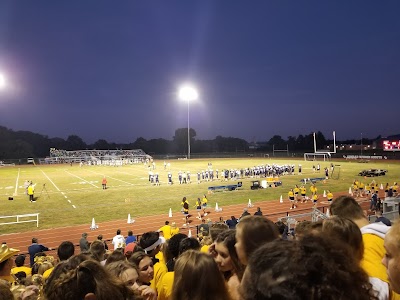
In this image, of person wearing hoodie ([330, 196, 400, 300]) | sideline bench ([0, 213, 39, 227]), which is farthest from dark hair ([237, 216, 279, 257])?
sideline bench ([0, 213, 39, 227])

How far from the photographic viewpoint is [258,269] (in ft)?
4.30

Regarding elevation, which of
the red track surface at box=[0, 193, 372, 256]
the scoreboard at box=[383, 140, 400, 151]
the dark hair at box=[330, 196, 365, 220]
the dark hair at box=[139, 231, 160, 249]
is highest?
the scoreboard at box=[383, 140, 400, 151]

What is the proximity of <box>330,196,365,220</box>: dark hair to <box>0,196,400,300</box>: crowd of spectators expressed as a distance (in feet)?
0.04

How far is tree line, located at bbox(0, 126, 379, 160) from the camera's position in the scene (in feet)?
375

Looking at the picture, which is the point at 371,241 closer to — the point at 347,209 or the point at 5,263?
the point at 347,209

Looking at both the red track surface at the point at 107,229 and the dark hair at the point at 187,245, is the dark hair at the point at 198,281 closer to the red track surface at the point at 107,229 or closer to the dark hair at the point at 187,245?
the dark hair at the point at 187,245

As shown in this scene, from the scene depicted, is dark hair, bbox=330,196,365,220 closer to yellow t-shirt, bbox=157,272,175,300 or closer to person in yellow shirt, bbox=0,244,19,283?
yellow t-shirt, bbox=157,272,175,300

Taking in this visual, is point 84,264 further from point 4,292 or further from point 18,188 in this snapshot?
point 18,188

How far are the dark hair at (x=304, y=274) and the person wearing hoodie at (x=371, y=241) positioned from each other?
1.14m

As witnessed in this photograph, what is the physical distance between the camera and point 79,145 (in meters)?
151

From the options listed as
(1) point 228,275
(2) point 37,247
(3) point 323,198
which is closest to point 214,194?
(3) point 323,198

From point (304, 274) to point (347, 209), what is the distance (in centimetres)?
350

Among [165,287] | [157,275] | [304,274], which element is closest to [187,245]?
[157,275]

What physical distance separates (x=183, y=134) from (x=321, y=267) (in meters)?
159
